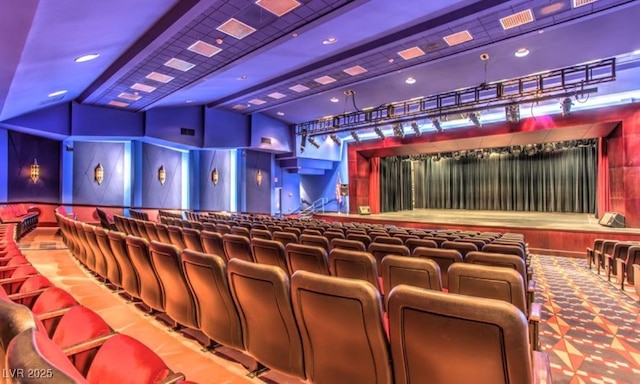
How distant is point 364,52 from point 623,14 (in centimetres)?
490

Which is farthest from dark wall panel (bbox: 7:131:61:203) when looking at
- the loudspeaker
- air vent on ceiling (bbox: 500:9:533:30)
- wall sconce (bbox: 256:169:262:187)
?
the loudspeaker

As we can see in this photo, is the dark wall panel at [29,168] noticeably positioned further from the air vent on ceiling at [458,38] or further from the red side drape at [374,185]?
the air vent on ceiling at [458,38]

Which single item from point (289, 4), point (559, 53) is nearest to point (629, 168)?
point (559, 53)

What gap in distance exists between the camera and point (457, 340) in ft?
4.33

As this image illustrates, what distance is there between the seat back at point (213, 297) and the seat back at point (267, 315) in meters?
0.10

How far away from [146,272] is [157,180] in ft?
39.9

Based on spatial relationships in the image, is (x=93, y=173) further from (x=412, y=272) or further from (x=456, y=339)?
(x=456, y=339)

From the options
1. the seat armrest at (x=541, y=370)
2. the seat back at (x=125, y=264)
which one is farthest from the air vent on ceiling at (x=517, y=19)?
the seat back at (x=125, y=264)

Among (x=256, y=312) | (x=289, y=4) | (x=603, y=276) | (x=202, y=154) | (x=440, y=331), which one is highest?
(x=289, y=4)

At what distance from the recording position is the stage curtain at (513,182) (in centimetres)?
1759

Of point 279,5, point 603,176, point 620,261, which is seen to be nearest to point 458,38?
point 279,5

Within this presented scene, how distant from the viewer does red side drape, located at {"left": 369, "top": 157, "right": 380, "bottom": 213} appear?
58.3 feet

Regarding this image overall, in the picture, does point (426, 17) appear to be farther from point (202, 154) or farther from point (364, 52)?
point (202, 154)

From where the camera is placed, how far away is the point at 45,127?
10.6 m
